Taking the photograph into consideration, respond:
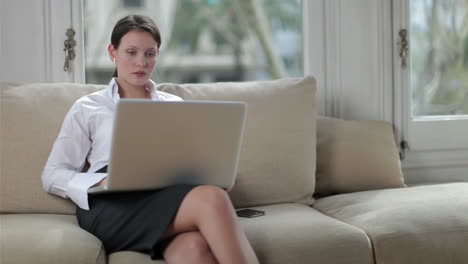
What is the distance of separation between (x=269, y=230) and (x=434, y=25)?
1767 mm

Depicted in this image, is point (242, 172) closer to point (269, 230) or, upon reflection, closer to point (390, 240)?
point (269, 230)

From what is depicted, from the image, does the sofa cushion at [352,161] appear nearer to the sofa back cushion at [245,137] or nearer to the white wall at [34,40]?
the sofa back cushion at [245,137]

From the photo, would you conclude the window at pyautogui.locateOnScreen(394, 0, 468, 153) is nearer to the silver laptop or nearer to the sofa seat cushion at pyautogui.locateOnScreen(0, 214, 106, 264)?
the silver laptop

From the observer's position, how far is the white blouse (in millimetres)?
1999

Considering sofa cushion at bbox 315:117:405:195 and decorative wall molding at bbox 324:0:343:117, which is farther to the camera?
decorative wall molding at bbox 324:0:343:117

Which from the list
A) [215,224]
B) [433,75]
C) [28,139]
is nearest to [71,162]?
[28,139]

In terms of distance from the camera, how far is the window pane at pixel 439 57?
3.15m

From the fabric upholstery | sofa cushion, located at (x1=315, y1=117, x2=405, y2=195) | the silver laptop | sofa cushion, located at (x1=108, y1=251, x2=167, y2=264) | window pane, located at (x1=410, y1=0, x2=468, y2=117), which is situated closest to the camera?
the silver laptop

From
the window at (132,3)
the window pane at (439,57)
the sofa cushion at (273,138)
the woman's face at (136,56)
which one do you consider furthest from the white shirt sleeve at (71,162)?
the window pane at (439,57)

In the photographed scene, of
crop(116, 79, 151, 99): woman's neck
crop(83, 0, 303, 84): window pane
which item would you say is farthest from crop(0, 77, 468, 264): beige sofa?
crop(83, 0, 303, 84): window pane

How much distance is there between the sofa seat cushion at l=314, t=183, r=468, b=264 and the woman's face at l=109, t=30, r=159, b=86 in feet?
2.80

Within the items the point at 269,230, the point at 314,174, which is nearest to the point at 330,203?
the point at 314,174

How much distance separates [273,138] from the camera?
7.98 ft

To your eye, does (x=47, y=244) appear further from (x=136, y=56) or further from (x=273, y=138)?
(x=273, y=138)
